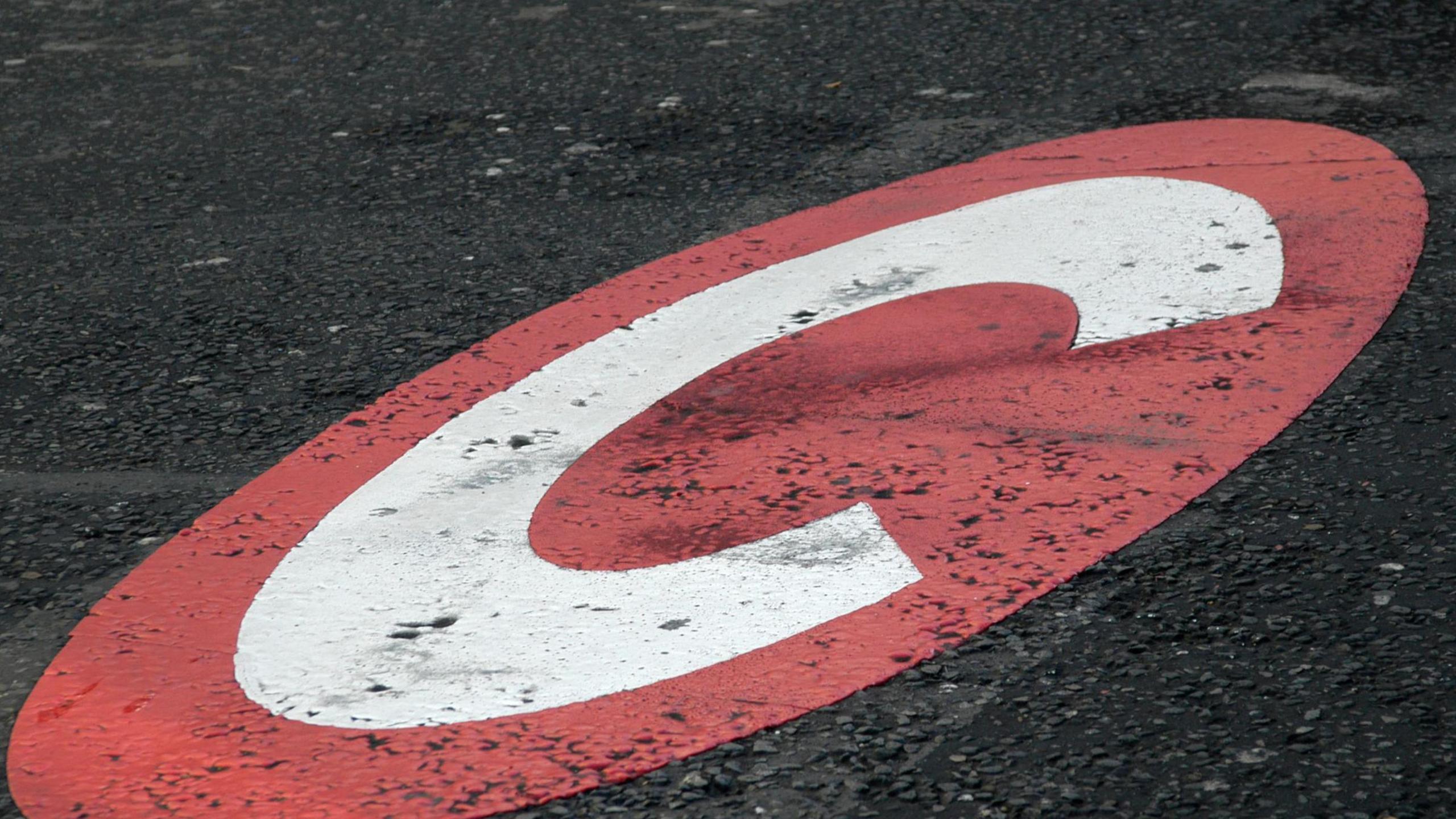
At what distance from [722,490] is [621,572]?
376 mm

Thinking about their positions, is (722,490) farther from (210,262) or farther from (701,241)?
(210,262)

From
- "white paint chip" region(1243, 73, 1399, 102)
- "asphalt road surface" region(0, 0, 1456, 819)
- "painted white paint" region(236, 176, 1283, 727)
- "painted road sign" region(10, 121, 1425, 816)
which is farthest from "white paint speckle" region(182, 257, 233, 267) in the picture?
"white paint chip" region(1243, 73, 1399, 102)

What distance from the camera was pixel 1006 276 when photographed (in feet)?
13.5

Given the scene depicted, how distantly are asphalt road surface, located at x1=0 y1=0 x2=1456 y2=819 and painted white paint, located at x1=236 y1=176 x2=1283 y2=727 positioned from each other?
1.09 feet

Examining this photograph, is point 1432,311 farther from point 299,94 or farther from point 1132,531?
point 299,94

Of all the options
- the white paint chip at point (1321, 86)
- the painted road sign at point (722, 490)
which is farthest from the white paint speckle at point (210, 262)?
the white paint chip at point (1321, 86)

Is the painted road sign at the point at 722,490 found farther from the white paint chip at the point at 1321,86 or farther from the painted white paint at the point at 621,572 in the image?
the white paint chip at the point at 1321,86

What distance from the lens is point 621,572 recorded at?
9.70 ft

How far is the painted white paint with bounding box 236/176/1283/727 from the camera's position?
2678 mm

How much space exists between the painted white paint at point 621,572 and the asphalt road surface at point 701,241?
332mm

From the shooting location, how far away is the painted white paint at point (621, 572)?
8.79 feet

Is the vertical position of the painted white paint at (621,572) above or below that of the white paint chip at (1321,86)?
below

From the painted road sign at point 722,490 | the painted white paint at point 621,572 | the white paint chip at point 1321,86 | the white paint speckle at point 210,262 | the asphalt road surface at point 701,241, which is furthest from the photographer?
the white paint chip at point 1321,86

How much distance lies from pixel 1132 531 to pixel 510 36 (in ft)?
14.6
